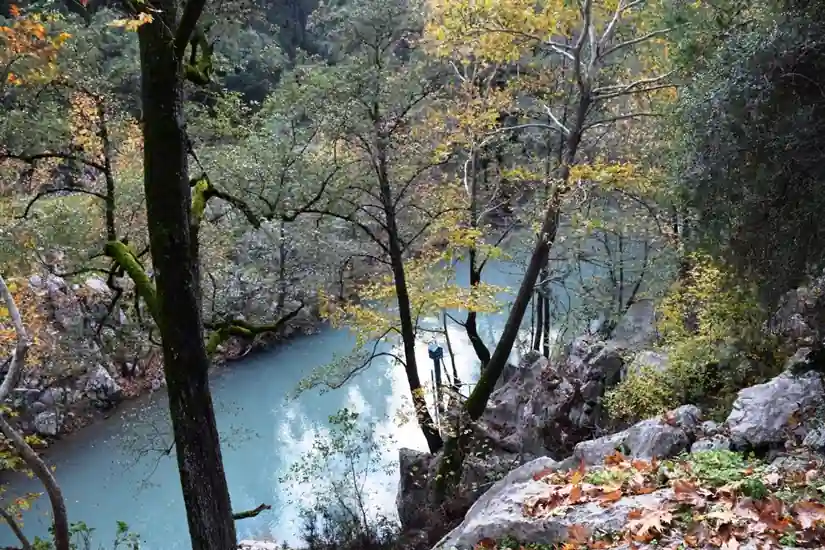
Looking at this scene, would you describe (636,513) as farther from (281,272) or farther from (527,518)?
(281,272)

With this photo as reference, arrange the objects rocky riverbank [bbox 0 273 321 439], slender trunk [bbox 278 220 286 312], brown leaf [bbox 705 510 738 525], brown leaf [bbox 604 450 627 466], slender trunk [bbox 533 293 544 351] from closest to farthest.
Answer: brown leaf [bbox 705 510 738 525]
brown leaf [bbox 604 450 627 466]
rocky riverbank [bbox 0 273 321 439]
slender trunk [bbox 278 220 286 312]
slender trunk [bbox 533 293 544 351]

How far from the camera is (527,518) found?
4125mm

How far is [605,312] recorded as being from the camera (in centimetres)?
1241

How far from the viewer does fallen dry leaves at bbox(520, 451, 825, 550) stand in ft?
10.4

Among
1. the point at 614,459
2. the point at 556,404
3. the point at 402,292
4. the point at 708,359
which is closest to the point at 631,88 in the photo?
the point at 708,359

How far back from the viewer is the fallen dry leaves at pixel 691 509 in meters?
3.16

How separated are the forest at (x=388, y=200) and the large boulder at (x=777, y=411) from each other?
24.3 inches

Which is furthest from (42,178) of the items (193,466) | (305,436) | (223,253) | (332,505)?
(193,466)

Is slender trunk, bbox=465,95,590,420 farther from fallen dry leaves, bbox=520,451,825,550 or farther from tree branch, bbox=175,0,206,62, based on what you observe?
tree branch, bbox=175,0,206,62

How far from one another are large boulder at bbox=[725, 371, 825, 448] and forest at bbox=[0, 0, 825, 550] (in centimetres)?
62

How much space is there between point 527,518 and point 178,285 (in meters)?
2.72

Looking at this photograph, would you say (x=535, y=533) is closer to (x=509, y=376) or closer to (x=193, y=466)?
(x=193, y=466)

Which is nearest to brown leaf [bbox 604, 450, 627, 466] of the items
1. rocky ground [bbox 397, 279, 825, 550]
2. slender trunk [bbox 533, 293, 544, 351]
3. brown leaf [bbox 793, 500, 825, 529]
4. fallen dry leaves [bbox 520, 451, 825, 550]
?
rocky ground [bbox 397, 279, 825, 550]

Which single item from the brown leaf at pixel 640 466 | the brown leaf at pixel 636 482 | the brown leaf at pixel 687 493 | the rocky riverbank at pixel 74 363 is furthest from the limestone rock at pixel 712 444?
the rocky riverbank at pixel 74 363
